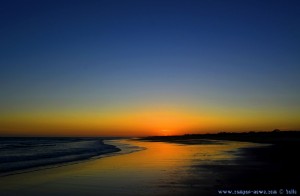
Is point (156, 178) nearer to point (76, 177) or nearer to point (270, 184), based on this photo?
point (76, 177)

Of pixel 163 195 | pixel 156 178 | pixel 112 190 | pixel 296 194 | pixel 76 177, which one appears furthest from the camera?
pixel 76 177

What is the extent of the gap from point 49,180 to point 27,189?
2.74m

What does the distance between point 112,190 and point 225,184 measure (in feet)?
16.3

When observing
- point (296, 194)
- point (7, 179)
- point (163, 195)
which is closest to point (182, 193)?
point (163, 195)

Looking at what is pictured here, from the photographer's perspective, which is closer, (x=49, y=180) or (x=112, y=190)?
(x=112, y=190)

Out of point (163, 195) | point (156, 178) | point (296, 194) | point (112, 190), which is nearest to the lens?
point (296, 194)

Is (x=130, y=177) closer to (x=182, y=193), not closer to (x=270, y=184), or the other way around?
(x=182, y=193)

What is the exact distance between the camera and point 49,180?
17641 mm

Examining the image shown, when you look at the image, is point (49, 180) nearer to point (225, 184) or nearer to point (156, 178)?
point (156, 178)

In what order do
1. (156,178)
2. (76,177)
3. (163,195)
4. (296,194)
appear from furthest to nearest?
(76,177) < (156,178) < (163,195) < (296,194)

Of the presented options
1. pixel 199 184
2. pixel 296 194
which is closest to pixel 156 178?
pixel 199 184

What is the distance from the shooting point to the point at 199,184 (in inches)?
597

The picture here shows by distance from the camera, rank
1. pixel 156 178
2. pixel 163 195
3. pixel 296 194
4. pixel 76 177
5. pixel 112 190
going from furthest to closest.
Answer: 1. pixel 76 177
2. pixel 156 178
3. pixel 112 190
4. pixel 163 195
5. pixel 296 194

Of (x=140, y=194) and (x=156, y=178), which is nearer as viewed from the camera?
(x=140, y=194)
